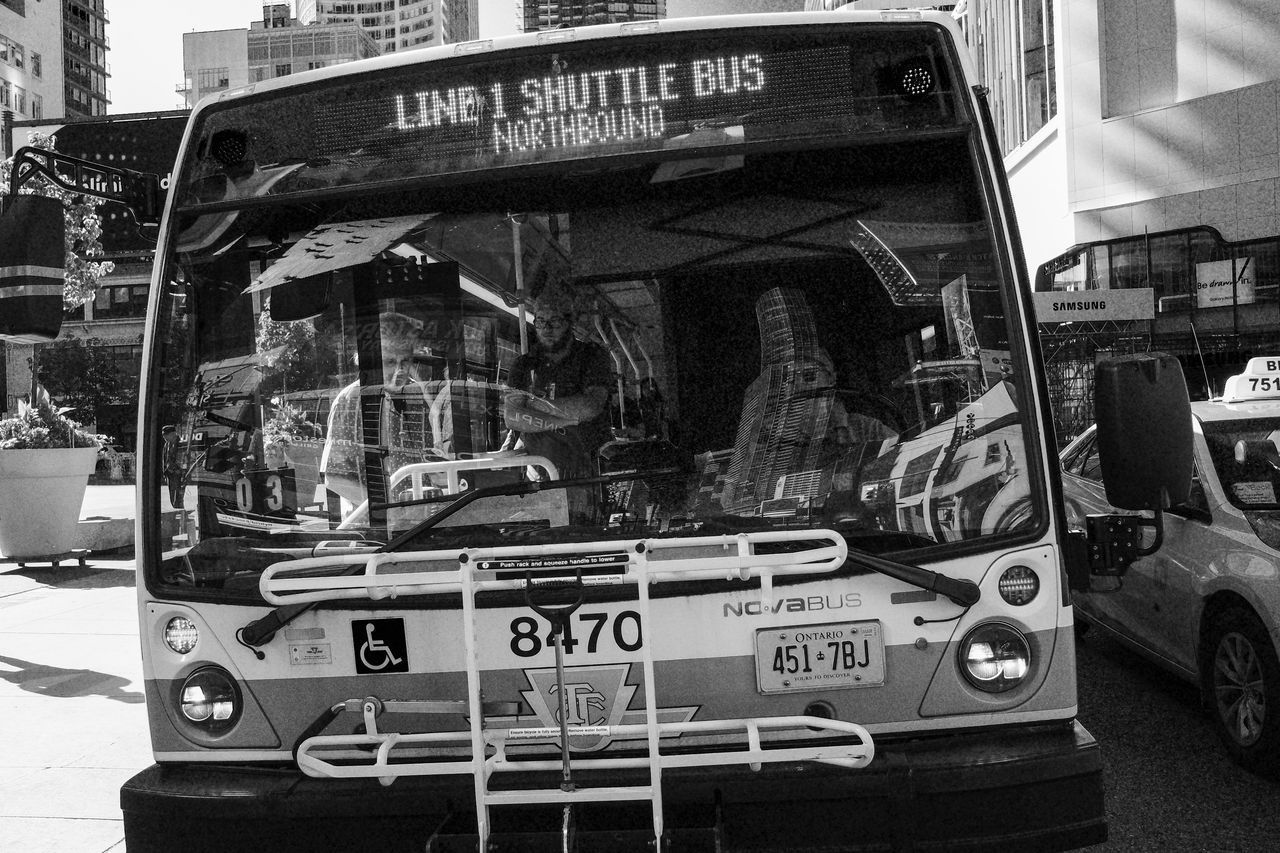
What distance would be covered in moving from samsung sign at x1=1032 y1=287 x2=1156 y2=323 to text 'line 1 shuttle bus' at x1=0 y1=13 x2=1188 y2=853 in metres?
12.6

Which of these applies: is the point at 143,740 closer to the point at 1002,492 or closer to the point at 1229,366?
the point at 1002,492

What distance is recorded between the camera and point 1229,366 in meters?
22.4

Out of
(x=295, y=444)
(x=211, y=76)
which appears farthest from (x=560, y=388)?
(x=211, y=76)

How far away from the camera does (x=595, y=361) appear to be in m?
3.31

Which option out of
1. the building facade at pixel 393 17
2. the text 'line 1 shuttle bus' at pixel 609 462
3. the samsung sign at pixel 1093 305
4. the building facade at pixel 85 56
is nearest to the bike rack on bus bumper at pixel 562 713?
the text 'line 1 shuttle bus' at pixel 609 462

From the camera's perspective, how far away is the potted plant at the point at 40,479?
12.4 m

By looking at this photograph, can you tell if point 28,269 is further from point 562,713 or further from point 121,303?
point 121,303

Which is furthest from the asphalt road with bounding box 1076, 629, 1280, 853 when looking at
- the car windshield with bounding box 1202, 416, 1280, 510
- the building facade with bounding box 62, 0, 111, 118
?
the building facade with bounding box 62, 0, 111, 118

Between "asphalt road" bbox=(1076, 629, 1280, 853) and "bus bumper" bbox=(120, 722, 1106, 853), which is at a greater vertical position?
"bus bumper" bbox=(120, 722, 1106, 853)

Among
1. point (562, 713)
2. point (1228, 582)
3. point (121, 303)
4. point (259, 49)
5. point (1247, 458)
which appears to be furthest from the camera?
point (259, 49)

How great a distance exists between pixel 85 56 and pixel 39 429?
113m

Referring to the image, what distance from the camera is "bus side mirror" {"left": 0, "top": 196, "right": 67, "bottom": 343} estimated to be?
305 cm

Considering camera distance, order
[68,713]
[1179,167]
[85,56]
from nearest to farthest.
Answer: [68,713] → [1179,167] → [85,56]

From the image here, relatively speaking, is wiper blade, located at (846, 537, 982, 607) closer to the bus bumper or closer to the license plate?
the license plate
